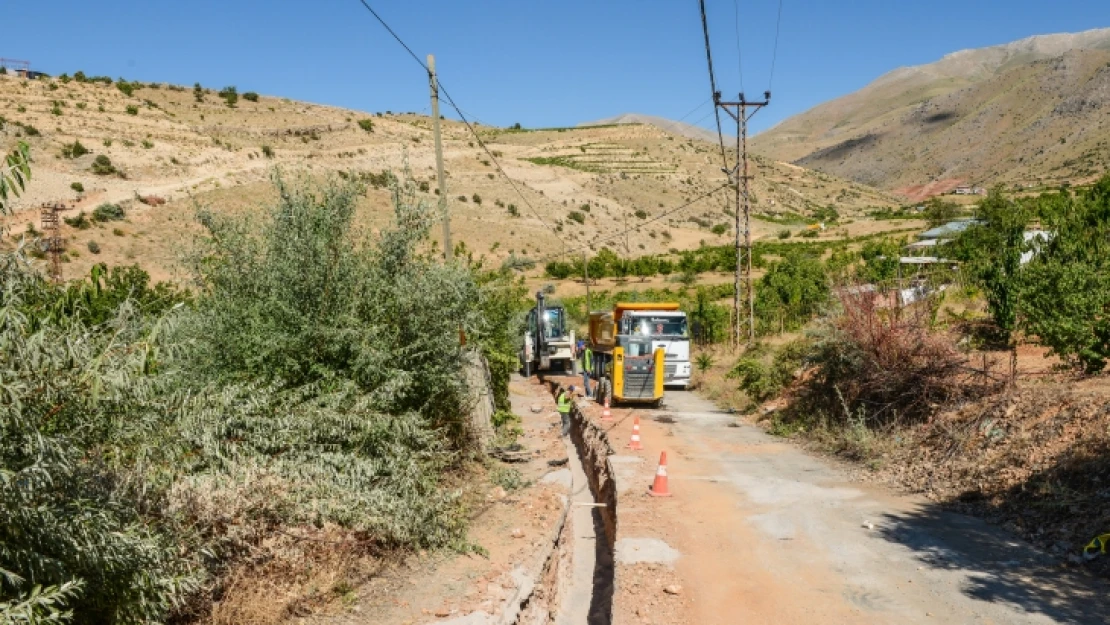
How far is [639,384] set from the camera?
21.6 m

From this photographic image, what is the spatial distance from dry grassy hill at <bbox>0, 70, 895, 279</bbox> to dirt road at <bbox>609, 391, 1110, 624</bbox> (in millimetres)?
23805

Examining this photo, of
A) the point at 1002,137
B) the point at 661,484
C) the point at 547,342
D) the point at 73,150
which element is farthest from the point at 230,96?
the point at 1002,137

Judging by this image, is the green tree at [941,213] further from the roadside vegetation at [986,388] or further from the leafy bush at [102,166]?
the leafy bush at [102,166]

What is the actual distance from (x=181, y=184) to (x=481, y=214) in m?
23.5

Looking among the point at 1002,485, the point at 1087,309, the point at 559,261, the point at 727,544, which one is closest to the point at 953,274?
the point at 1087,309

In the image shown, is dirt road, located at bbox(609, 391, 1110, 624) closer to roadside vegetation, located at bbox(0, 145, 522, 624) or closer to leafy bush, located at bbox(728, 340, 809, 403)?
roadside vegetation, located at bbox(0, 145, 522, 624)

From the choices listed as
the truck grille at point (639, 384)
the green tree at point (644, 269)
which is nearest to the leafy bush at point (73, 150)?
the green tree at point (644, 269)

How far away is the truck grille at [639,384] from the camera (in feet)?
70.7

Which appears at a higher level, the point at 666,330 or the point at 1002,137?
the point at 1002,137

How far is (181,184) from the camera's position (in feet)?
177

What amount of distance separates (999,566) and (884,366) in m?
7.50

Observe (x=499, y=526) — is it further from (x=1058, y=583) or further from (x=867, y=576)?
(x=1058, y=583)

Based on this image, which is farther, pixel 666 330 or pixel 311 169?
pixel 311 169

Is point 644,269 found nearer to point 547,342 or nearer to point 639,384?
point 547,342
